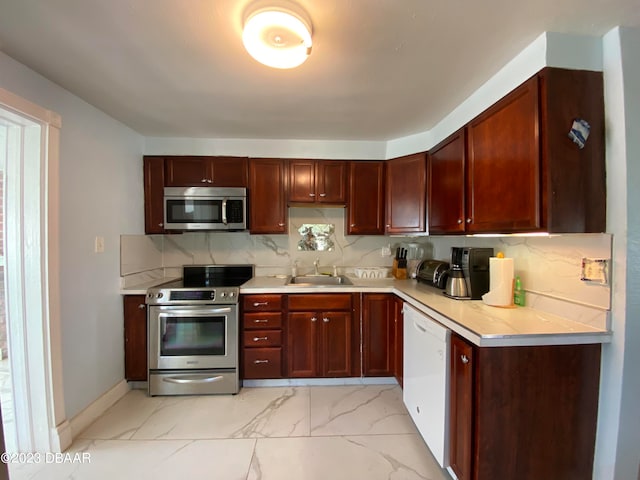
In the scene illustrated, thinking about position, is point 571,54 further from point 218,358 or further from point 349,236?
point 218,358

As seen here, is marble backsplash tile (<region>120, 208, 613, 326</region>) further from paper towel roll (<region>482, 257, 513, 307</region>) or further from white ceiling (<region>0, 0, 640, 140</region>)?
white ceiling (<region>0, 0, 640, 140</region>)

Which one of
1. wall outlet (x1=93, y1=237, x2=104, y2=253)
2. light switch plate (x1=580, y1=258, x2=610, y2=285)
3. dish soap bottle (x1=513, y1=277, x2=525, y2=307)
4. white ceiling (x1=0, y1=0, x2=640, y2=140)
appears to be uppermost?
white ceiling (x1=0, y1=0, x2=640, y2=140)

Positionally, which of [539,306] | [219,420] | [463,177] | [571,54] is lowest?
[219,420]

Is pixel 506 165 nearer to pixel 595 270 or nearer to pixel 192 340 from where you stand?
pixel 595 270

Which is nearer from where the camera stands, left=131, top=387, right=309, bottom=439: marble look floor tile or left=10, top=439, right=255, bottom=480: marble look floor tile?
left=10, top=439, right=255, bottom=480: marble look floor tile

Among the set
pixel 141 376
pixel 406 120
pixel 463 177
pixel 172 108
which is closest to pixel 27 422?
pixel 141 376

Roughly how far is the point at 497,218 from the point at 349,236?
1.62 meters

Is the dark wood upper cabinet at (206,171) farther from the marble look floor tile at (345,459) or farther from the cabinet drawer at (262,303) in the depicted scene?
the marble look floor tile at (345,459)

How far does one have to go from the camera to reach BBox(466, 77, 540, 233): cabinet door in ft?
4.25

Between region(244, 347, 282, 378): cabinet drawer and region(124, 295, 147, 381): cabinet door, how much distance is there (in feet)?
2.86

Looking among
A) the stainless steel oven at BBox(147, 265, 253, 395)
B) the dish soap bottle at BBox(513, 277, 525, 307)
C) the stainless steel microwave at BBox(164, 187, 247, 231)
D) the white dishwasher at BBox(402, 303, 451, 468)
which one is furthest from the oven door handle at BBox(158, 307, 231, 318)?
the dish soap bottle at BBox(513, 277, 525, 307)

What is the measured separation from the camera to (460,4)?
1.11 meters

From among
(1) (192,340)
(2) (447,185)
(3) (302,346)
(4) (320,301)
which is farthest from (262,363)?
(2) (447,185)

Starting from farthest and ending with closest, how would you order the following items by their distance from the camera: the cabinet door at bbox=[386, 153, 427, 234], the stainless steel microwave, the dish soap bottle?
the stainless steel microwave
the cabinet door at bbox=[386, 153, 427, 234]
the dish soap bottle
